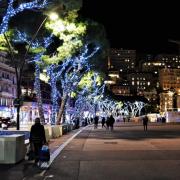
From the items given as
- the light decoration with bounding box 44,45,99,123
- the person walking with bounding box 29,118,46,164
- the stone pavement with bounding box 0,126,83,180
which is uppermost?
the light decoration with bounding box 44,45,99,123

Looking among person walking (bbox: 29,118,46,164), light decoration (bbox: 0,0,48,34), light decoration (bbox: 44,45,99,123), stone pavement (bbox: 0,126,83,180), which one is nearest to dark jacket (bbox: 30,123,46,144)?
person walking (bbox: 29,118,46,164)

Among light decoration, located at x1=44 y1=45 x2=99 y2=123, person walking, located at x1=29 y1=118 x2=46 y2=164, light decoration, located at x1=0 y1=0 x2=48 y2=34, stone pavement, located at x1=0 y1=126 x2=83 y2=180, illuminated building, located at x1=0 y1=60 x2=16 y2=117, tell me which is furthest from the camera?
illuminated building, located at x1=0 y1=60 x2=16 y2=117

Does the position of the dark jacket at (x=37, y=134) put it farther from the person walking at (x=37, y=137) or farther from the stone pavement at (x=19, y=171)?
the stone pavement at (x=19, y=171)

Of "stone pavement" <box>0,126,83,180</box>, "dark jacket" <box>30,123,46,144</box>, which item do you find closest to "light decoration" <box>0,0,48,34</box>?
"dark jacket" <box>30,123,46,144</box>

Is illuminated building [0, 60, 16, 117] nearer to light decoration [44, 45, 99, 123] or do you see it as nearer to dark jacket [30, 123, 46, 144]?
light decoration [44, 45, 99, 123]

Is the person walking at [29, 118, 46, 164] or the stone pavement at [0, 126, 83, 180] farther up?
the person walking at [29, 118, 46, 164]

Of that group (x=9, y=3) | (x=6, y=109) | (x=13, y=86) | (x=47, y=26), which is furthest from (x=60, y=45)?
(x=13, y=86)

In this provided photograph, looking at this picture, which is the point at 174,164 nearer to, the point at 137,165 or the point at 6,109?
the point at 137,165

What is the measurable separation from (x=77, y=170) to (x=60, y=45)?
28.2m

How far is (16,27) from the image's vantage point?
30938mm

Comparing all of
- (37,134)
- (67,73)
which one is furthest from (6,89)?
(37,134)

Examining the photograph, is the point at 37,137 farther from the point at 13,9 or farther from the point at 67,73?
the point at 67,73

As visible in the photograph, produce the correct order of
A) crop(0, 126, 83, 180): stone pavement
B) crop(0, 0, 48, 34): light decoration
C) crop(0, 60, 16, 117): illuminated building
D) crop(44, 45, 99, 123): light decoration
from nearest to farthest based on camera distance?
crop(0, 126, 83, 180): stone pavement < crop(0, 0, 48, 34): light decoration < crop(44, 45, 99, 123): light decoration < crop(0, 60, 16, 117): illuminated building

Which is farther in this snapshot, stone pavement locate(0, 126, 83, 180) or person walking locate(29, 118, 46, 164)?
person walking locate(29, 118, 46, 164)
